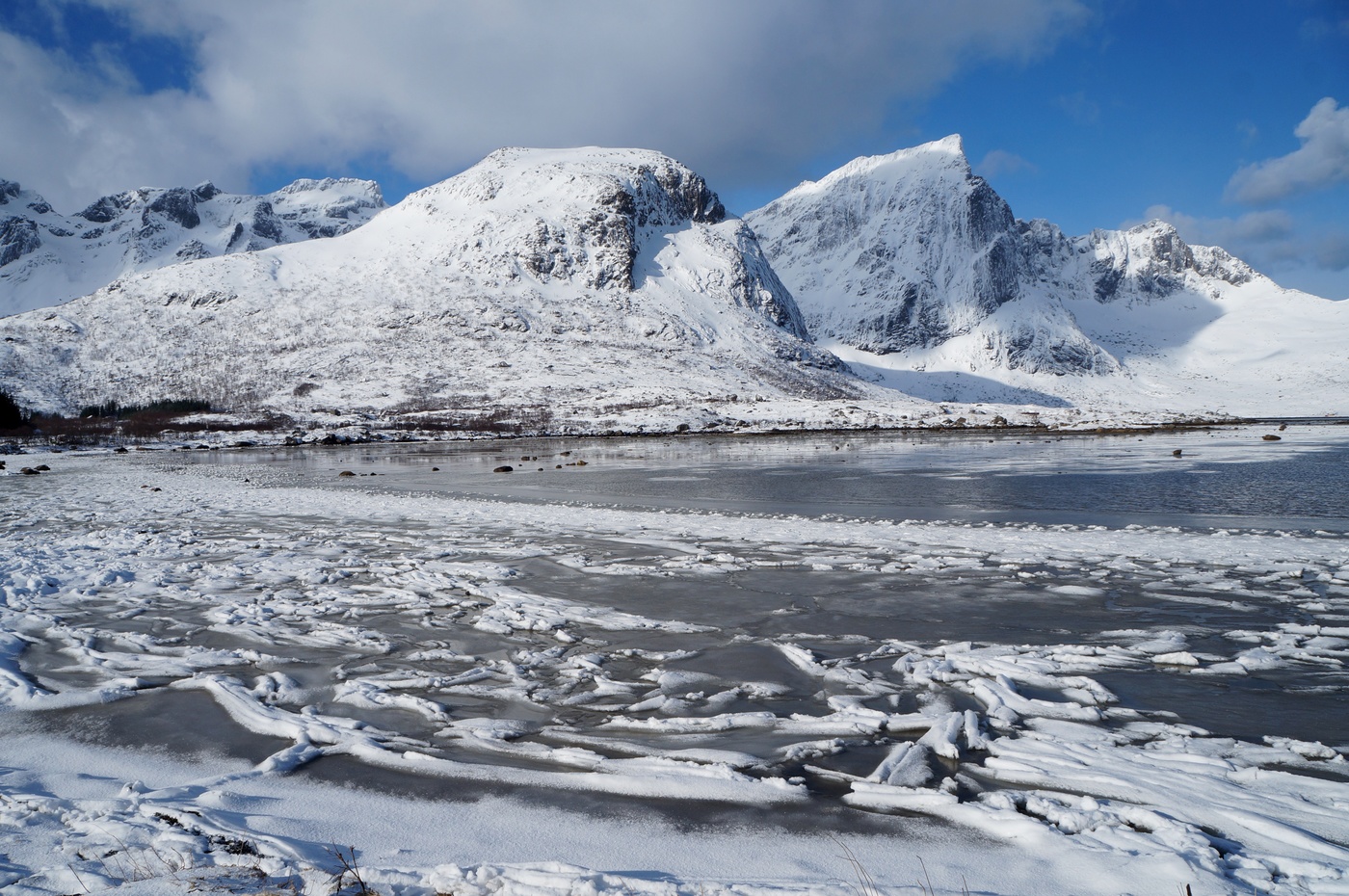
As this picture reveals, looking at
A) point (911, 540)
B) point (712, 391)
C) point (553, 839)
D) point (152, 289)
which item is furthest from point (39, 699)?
point (152, 289)

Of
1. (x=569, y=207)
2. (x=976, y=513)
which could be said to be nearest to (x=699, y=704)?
(x=976, y=513)

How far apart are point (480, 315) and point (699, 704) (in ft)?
435

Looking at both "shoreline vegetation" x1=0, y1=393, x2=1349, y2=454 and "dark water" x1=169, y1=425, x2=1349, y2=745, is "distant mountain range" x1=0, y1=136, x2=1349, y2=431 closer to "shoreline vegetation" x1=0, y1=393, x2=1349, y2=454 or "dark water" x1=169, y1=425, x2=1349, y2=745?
"shoreline vegetation" x1=0, y1=393, x2=1349, y2=454

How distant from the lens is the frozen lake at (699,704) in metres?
3.81

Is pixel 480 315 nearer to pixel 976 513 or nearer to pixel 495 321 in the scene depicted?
pixel 495 321

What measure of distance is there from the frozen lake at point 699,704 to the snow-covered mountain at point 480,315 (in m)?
80.1

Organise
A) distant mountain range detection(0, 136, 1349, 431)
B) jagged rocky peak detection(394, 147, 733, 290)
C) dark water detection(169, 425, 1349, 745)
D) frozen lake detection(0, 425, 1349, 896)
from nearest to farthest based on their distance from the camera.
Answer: frozen lake detection(0, 425, 1349, 896)
dark water detection(169, 425, 1349, 745)
distant mountain range detection(0, 136, 1349, 431)
jagged rocky peak detection(394, 147, 733, 290)

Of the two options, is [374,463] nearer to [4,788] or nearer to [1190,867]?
[4,788]

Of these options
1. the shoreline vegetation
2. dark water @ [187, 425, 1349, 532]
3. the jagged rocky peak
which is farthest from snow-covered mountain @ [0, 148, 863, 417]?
dark water @ [187, 425, 1349, 532]

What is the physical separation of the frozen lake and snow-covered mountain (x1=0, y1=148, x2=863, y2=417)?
8006 centimetres

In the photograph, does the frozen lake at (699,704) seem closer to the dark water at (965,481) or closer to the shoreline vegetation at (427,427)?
the dark water at (965,481)

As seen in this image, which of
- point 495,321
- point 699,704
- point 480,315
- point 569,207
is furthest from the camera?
point 569,207

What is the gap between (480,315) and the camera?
131500 mm

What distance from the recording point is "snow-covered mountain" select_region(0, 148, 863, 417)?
4232 inches
